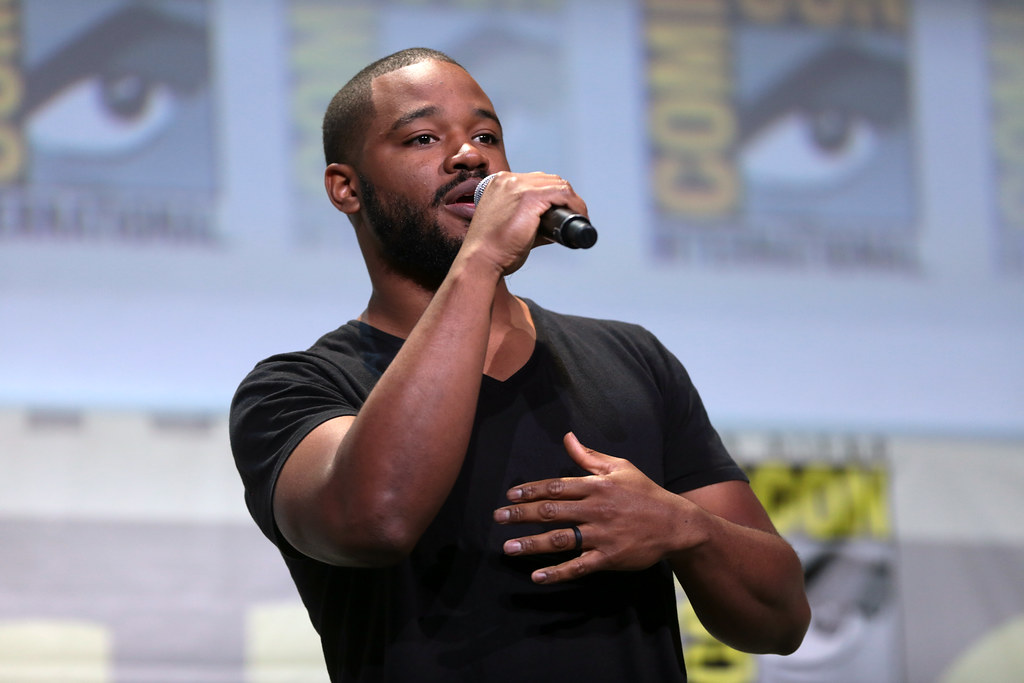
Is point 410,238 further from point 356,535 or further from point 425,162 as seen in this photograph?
point 356,535

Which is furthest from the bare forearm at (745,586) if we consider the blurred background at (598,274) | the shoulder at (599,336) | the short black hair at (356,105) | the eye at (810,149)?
the eye at (810,149)

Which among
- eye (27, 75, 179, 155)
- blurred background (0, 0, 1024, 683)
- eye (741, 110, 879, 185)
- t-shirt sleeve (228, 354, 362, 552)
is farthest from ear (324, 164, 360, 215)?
eye (741, 110, 879, 185)

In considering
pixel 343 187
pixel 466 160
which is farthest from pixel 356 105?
pixel 466 160

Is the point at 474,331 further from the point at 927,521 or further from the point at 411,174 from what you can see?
the point at 927,521

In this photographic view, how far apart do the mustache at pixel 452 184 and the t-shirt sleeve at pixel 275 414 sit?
0.77 ft

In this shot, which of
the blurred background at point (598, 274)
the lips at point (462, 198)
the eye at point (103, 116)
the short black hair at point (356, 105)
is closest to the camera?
the lips at point (462, 198)

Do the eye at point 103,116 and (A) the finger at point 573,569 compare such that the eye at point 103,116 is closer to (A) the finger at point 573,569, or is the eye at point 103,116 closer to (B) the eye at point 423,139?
(B) the eye at point 423,139

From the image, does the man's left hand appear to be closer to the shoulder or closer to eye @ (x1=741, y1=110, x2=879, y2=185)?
the shoulder

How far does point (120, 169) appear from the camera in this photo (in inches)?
98.1

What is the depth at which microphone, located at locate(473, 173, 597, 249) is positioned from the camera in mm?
976

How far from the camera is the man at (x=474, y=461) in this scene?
0.98 metres

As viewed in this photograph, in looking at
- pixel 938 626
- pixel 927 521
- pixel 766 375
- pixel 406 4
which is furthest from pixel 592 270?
pixel 938 626

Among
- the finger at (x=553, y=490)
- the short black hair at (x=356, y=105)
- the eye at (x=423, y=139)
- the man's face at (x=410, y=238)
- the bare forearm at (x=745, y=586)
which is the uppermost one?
the short black hair at (x=356, y=105)

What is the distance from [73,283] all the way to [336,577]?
153cm
